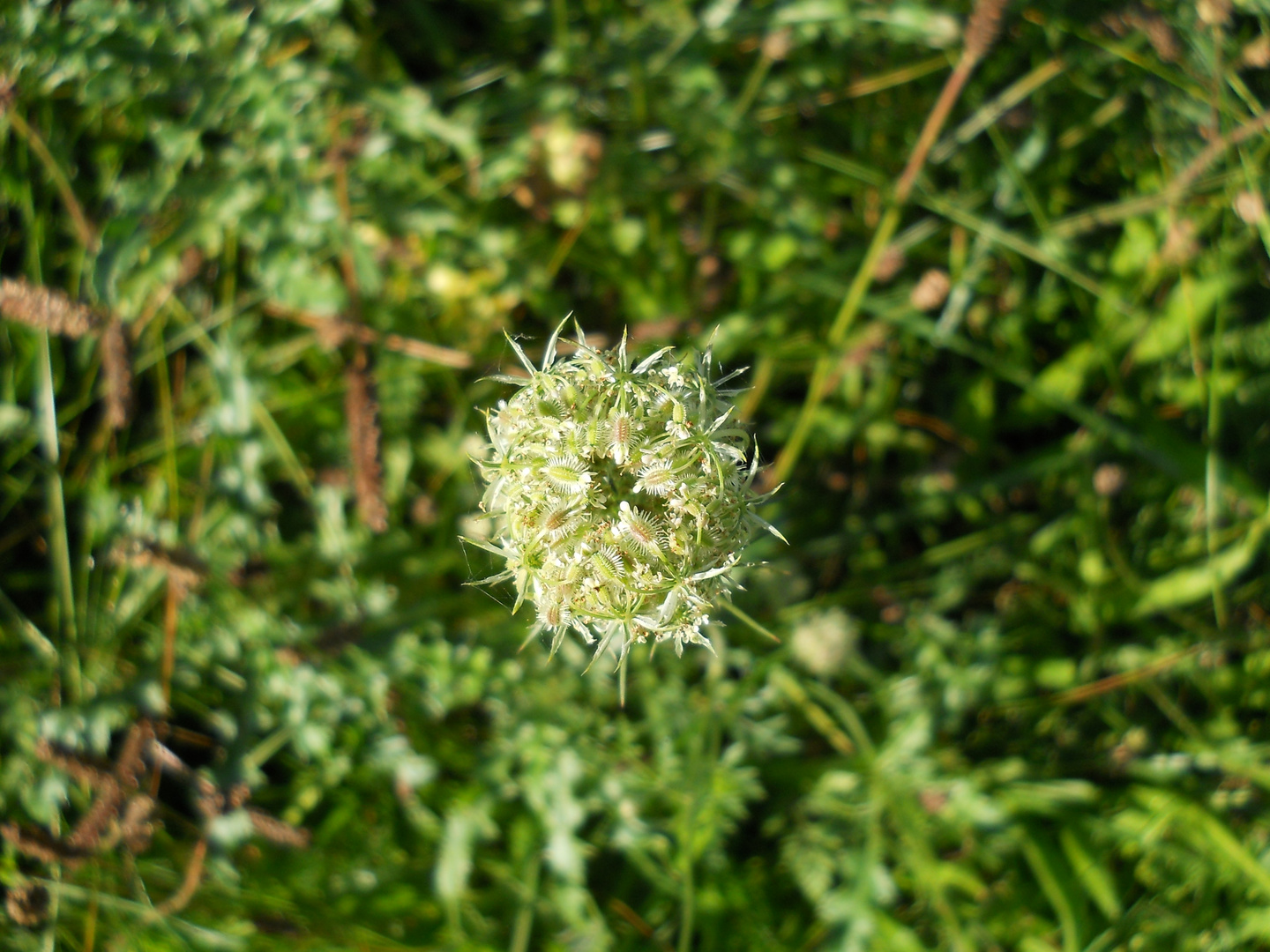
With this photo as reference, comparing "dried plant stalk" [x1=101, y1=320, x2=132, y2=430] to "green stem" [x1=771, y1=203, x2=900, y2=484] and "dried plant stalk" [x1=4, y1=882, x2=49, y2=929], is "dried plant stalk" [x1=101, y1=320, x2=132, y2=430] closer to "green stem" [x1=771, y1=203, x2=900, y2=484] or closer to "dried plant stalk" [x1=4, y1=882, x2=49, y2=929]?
"dried plant stalk" [x1=4, y1=882, x2=49, y2=929]

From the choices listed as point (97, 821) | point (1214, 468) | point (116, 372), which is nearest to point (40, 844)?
point (97, 821)

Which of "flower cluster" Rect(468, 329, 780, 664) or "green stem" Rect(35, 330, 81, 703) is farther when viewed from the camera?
"green stem" Rect(35, 330, 81, 703)

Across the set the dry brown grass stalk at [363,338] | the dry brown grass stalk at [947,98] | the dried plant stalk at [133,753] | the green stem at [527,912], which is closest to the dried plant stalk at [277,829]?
the dried plant stalk at [133,753]

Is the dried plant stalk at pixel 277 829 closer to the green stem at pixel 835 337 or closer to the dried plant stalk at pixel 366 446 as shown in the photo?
the dried plant stalk at pixel 366 446

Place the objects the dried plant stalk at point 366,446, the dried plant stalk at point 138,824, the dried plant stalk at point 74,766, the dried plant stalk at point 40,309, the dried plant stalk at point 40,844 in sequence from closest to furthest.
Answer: the dried plant stalk at point 40,309
the dried plant stalk at point 366,446
the dried plant stalk at point 40,844
the dried plant stalk at point 74,766
the dried plant stalk at point 138,824

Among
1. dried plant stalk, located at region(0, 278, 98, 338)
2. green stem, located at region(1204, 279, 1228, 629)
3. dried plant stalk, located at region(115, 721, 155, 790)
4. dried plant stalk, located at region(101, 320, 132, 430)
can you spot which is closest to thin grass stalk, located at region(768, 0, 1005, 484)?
green stem, located at region(1204, 279, 1228, 629)

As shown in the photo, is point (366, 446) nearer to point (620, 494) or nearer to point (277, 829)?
point (620, 494)
